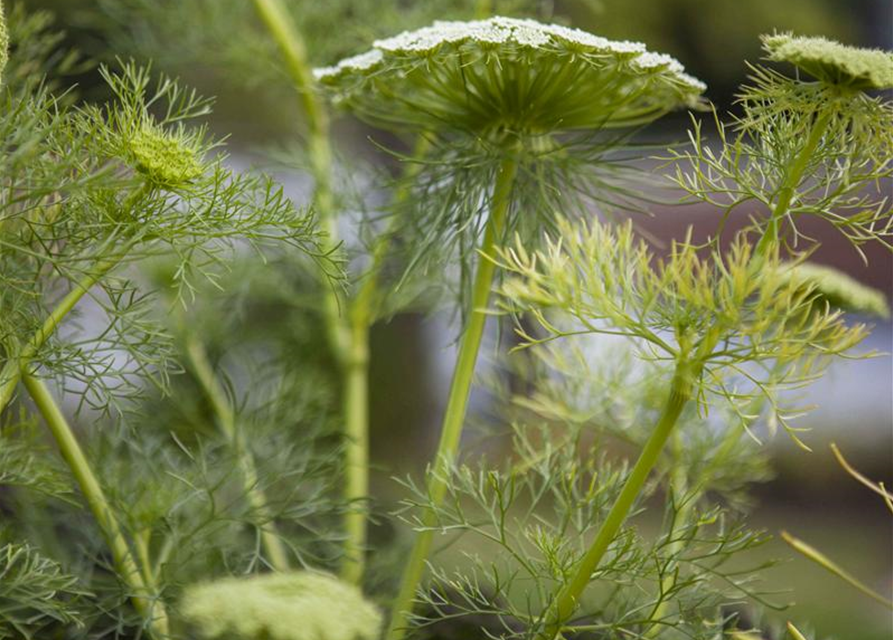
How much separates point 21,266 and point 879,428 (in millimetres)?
576

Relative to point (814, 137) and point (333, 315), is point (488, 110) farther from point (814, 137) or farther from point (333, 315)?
point (333, 315)

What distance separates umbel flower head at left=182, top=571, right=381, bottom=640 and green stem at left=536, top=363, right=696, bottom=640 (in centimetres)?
8

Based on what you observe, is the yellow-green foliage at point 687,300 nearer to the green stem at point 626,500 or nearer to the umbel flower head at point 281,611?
the green stem at point 626,500

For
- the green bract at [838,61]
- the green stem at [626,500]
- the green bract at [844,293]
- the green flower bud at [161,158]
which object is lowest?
the green stem at [626,500]

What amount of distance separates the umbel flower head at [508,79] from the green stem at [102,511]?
0.20 m

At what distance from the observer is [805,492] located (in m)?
0.78

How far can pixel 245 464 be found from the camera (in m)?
0.62

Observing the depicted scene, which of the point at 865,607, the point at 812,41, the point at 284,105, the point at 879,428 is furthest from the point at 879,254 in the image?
the point at 284,105

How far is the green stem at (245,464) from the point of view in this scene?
0.57 metres

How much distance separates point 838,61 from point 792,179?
5 centimetres

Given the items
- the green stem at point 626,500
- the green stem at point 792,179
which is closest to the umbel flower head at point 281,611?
the green stem at point 626,500

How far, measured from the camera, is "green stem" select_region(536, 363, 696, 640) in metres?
0.38

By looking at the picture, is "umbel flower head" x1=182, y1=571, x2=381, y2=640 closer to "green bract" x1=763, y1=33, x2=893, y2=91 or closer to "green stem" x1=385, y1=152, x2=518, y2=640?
"green stem" x1=385, y1=152, x2=518, y2=640

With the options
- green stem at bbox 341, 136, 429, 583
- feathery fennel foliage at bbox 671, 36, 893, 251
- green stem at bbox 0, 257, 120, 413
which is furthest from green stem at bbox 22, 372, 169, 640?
feathery fennel foliage at bbox 671, 36, 893, 251
